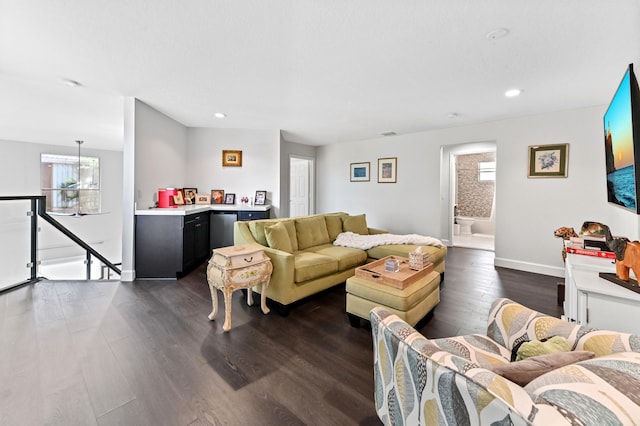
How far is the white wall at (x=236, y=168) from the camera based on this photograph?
4.95 m

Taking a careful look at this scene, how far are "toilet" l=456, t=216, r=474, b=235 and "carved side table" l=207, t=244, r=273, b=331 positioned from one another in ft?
21.2

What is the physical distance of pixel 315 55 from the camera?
232 centimetres

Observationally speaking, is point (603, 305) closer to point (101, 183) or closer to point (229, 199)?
point (229, 199)

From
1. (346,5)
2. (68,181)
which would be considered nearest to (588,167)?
(346,5)

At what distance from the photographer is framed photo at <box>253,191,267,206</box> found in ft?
16.6

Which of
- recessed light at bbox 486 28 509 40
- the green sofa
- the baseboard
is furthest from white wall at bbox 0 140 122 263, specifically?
the baseboard

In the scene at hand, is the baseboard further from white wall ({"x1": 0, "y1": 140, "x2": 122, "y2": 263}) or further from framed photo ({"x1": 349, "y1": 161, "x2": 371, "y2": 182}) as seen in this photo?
white wall ({"x1": 0, "y1": 140, "x2": 122, "y2": 263})

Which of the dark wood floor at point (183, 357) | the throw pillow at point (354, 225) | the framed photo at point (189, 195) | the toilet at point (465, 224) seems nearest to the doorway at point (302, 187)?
the framed photo at point (189, 195)

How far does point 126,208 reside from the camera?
353 centimetres

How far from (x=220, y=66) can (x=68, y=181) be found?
711 cm

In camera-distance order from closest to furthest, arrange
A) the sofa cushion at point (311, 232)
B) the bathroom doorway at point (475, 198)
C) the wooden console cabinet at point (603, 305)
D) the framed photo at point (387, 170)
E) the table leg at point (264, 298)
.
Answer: the wooden console cabinet at point (603, 305)
the table leg at point (264, 298)
the sofa cushion at point (311, 232)
the framed photo at point (387, 170)
the bathroom doorway at point (475, 198)

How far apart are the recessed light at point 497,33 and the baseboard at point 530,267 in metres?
3.47

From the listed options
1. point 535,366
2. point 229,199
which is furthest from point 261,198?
point 535,366

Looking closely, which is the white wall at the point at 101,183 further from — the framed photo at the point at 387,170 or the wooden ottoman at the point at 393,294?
the framed photo at the point at 387,170
